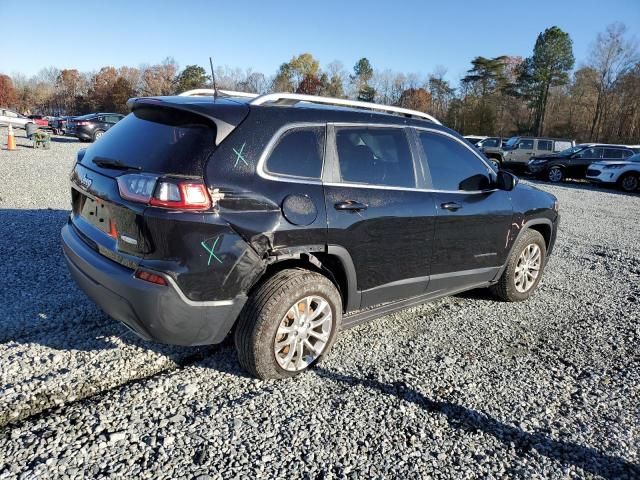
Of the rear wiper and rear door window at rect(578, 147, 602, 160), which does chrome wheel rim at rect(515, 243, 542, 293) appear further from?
rear door window at rect(578, 147, 602, 160)

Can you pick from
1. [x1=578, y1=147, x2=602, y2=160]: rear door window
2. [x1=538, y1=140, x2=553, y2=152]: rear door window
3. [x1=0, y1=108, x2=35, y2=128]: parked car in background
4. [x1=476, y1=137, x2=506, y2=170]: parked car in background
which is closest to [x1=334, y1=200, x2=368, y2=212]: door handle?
[x1=578, y1=147, x2=602, y2=160]: rear door window

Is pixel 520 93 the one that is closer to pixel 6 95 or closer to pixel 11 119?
pixel 11 119

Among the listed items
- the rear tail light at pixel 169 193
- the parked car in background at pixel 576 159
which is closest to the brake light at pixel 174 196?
the rear tail light at pixel 169 193

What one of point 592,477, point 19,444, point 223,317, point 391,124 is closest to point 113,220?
point 223,317

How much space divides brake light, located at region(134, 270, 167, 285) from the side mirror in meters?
3.09

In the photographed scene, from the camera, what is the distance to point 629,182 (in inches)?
669

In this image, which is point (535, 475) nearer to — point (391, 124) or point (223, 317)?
point (223, 317)

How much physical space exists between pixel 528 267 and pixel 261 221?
3.28m

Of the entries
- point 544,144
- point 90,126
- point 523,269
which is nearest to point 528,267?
point 523,269

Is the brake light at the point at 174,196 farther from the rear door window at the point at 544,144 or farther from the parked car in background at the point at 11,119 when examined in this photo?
the parked car in background at the point at 11,119

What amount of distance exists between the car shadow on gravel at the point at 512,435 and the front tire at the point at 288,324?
0.26m

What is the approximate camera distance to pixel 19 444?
2.29m

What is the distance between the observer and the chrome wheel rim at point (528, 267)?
4.68 m

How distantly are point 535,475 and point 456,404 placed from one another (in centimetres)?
63
